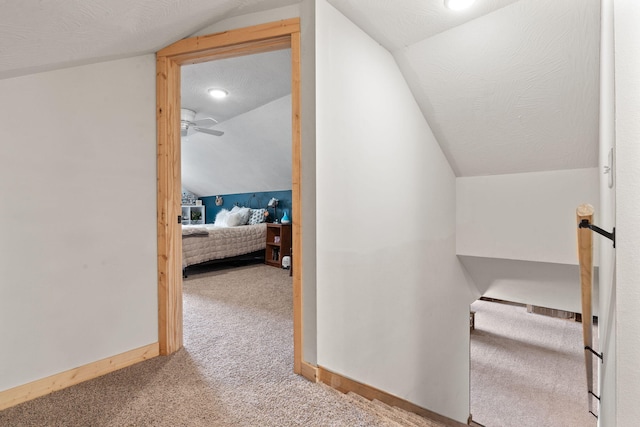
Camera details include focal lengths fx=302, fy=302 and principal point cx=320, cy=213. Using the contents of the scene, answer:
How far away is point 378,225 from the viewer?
2092 millimetres

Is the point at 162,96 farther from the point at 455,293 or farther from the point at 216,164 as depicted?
the point at 216,164

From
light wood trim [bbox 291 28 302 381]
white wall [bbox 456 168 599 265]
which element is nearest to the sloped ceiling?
light wood trim [bbox 291 28 302 381]

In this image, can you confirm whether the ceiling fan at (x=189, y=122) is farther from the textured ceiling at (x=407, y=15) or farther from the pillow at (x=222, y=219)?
the textured ceiling at (x=407, y=15)

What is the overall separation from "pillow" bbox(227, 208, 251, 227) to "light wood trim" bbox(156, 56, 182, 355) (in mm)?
4105

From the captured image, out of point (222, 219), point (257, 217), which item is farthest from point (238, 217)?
point (222, 219)

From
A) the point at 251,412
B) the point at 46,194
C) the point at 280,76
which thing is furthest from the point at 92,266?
the point at 280,76

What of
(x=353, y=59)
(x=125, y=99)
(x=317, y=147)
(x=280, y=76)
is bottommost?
(x=317, y=147)

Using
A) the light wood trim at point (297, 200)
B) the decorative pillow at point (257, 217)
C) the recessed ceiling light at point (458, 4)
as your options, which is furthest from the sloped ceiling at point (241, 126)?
the recessed ceiling light at point (458, 4)

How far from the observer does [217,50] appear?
6.01 ft

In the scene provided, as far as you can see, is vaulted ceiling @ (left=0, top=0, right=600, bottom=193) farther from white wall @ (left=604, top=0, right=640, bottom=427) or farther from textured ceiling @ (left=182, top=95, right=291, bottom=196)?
textured ceiling @ (left=182, top=95, right=291, bottom=196)

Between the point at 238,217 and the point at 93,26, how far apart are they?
496 cm

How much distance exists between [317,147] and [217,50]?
90 cm

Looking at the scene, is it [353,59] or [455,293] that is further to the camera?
[455,293]

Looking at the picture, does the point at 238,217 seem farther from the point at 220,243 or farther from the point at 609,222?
the point at 609,222
